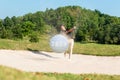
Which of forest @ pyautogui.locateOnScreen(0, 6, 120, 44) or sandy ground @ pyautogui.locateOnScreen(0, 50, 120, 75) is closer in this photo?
sandy ground @ pyautogui.locateOnScreen(0, 50, 120, 75)

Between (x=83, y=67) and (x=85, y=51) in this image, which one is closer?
(x=83, y=67)

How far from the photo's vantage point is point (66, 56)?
55.4 ft

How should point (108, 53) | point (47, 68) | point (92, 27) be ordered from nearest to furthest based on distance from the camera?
point (47, 68) < point (108, 53) < point (92, 27)

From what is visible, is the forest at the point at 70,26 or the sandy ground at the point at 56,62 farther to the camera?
the forest at the point at 70,26

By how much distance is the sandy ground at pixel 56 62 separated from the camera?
13688 millimetres

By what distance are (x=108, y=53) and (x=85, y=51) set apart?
3.47 ft

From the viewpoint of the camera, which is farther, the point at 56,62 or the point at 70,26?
the point at 70,26

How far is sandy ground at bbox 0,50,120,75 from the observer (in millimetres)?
13688

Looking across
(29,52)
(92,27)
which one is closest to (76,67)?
(29,52)

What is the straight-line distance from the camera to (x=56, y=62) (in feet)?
50.1

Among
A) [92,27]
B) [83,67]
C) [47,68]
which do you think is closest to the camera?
[47,68]

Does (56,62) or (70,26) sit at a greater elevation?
(70,26)

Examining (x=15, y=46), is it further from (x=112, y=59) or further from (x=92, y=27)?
(x=92, y=27)

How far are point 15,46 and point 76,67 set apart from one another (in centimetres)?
498
